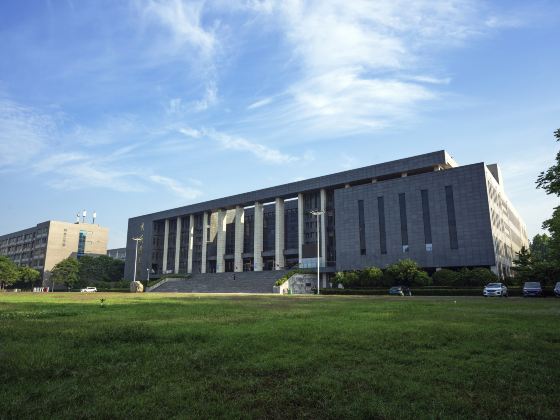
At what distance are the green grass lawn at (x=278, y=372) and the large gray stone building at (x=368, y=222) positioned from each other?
188 ft

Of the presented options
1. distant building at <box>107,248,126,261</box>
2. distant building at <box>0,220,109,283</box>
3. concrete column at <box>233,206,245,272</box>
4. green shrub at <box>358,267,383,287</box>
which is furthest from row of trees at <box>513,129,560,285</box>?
distant building at <box>107,248,126,261</box>

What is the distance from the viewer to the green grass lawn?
17.4ft

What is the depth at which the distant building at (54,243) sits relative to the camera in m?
139

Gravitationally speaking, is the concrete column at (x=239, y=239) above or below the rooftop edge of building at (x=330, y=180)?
below

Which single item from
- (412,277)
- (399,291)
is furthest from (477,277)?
(399,291)

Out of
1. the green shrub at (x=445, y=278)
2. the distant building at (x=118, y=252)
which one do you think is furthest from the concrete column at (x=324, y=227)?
the distant building at (x=118, y=252)

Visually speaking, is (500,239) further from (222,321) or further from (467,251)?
(222,321)

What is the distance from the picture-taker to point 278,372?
697 centimetres

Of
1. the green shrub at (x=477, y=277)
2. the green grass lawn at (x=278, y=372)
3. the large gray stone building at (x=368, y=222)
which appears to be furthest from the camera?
the large gray stone building at (x=368, y=222)

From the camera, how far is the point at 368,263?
237ft

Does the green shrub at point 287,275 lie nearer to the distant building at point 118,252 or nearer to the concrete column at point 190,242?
the concrete column at point 190,242

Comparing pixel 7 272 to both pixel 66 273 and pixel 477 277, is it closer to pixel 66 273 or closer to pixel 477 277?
pixel 66 273

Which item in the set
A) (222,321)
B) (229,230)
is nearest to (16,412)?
(222,321)

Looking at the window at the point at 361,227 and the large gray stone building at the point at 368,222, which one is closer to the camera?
the large gray stone building at the point at 368,222
